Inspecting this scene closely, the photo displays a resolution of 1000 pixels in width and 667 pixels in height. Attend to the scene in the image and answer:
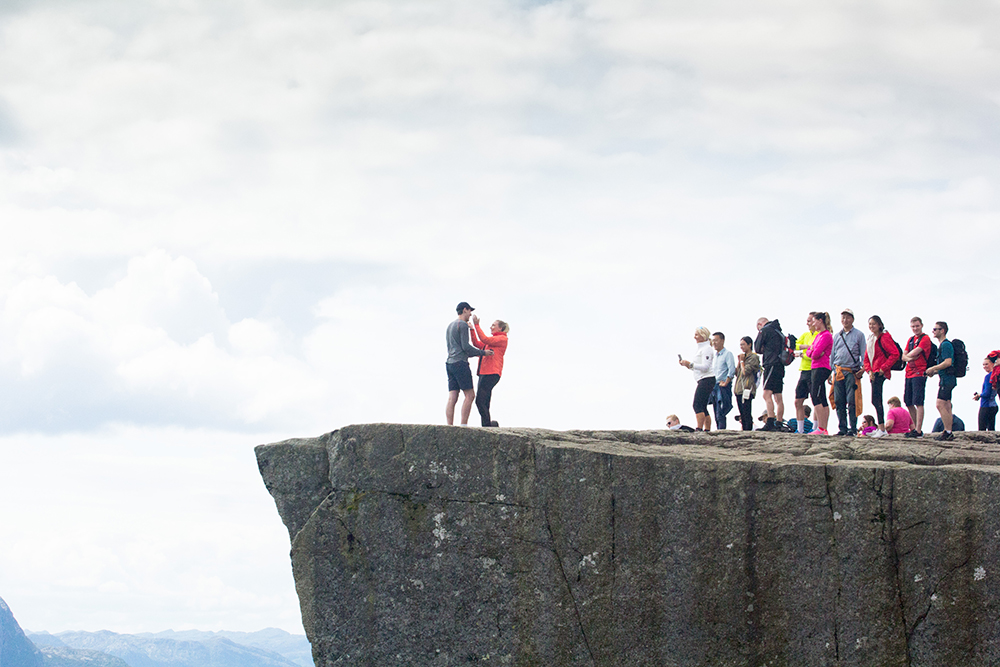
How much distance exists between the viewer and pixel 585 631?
13977mm

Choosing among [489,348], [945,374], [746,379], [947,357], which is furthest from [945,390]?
[489,348]

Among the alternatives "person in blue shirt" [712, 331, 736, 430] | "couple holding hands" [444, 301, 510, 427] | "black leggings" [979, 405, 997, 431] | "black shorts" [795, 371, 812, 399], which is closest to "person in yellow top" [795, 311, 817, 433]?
"black shorts" [795, 371, 812, 399]

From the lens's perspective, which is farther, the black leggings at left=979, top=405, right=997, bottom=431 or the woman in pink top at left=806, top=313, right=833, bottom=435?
the black leggings at left=979, top=405, right=997, bottom=431

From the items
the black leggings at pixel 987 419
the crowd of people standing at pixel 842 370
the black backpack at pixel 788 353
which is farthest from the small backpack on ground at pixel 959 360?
the black backpack at pixel 788 353

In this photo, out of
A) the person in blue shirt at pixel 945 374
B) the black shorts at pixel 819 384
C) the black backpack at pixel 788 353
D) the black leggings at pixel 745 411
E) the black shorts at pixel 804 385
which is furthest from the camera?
the black leggings at pixel 745 411

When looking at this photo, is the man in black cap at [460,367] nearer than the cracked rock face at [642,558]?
No

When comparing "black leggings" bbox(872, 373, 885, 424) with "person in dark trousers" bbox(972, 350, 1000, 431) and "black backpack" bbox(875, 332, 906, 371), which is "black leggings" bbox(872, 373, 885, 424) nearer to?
"black backpack" bbox(875, 332, 906, 371)

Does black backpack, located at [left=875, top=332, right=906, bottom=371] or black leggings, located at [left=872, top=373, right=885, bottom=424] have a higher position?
black backpack, located at [left=875, top=332, right=906, bottom=371]

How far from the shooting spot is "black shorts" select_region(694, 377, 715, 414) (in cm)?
1809

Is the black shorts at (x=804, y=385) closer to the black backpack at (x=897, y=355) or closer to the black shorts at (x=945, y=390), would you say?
the black backpack at (x=897, y=355)

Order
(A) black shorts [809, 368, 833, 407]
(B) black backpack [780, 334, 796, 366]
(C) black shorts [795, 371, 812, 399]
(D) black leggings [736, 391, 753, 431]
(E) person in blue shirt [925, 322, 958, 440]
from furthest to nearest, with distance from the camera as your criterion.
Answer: (D) black leggings [736, 391, 753, 431] → (C) black shorts [795, 371, 812, 399] → (B) black backpack [780, 334, 796, 366] → (A) black shorts [809, 368, 833, 407] → (E) person in blue shirt [925, 322, 958, 440]

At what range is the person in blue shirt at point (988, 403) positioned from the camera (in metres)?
18.8

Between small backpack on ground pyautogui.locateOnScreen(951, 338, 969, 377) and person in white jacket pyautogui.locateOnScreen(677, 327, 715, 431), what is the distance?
4785mm

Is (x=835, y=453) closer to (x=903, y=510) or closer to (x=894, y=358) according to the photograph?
(x=903, y=510)
